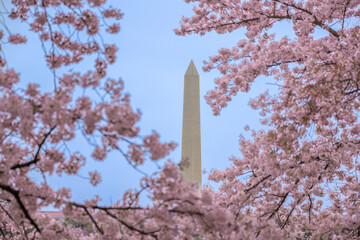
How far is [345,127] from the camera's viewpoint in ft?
17.6

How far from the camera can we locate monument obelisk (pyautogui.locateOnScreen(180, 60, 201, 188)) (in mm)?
11969

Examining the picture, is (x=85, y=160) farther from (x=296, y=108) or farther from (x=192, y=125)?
(x=192, y=125)

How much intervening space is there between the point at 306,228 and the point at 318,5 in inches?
156

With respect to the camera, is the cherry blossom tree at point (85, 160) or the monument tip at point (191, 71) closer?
the cherry blossom tree at point (85, 160)

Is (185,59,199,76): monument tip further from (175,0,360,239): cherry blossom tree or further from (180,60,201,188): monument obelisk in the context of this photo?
(175,0,360,239): cherry blossom tree

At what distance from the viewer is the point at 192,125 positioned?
12000 millimetres

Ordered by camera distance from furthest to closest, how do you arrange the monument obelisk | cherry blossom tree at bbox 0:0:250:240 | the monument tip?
the monument tip → the monument obelisk → cherry blossom tree at bbox 0:0:250:240

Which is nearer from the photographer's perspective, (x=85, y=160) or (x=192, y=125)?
(x=85, y=160)

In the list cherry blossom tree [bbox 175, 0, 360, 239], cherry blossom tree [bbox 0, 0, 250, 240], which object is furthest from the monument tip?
cherry blossom tree [bbox 0, 0, 250, 240]

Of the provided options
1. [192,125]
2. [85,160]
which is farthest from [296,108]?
[192,125]

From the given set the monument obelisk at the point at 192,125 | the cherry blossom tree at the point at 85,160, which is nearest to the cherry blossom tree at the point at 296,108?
the cherry blossom tree at the point at 85,160

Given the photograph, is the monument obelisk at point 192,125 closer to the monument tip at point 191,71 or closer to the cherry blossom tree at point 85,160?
the monument tip at point 191,71

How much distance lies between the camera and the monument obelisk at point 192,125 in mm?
11969

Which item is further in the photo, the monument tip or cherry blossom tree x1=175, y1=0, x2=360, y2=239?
the monument tip
